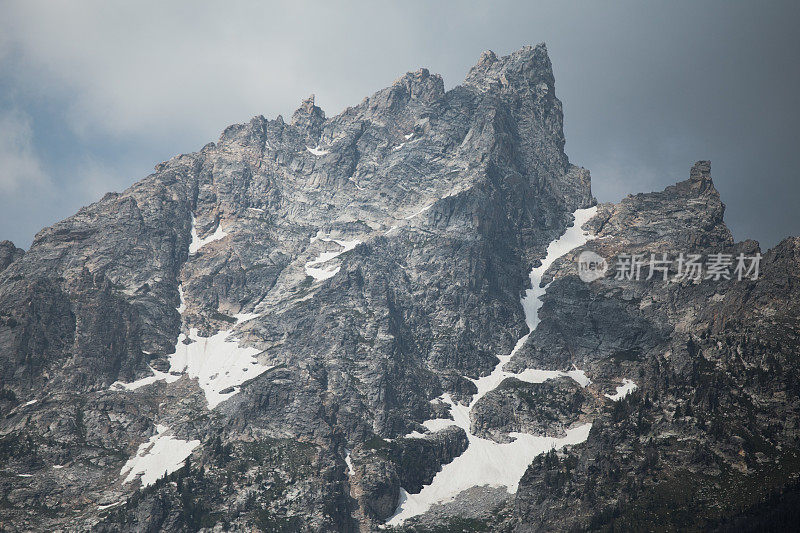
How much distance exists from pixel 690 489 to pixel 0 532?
206617 mm

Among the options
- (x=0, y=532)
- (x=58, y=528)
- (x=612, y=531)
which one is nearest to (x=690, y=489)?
(x=612, y=531)

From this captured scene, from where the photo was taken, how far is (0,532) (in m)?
193

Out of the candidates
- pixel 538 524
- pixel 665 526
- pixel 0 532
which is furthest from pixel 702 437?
pixel 0 532

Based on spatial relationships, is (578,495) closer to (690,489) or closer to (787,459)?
(690,489)

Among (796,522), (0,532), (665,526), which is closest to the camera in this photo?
(796,522)

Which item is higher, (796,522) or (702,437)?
(702,437)

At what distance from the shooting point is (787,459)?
592 feet

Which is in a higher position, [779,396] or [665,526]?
[779,396]

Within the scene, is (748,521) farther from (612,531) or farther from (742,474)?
(612,531)

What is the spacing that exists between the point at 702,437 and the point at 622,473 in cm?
2714

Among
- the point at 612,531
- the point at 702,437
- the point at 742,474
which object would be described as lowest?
the point at 612,531

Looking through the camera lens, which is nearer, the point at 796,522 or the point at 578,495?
the point at 796,522

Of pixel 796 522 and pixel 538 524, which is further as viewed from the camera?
pixel 538 524

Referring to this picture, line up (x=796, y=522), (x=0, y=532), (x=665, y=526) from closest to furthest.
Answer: (x=796, y=522) < (x=665, y=526) < (x=0, y=532)
